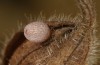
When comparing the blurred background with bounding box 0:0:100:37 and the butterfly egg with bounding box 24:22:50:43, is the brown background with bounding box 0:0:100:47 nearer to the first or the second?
the blurred background with bounding box 0:0:100:37

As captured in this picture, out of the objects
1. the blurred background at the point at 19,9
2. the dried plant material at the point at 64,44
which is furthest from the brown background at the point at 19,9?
the dried plant material at the point at 64,44

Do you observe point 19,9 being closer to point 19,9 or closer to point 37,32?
point 19,9

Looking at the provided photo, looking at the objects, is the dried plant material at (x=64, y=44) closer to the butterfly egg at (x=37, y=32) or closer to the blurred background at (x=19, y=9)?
the butterfly egg at (x=37, y=32)

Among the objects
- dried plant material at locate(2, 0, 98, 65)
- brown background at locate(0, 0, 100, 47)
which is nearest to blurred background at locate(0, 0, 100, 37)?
brown background at locate(0, 0, 100, 47)

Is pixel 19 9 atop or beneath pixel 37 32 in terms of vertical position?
beneath

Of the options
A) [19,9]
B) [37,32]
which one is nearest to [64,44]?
[37,32]

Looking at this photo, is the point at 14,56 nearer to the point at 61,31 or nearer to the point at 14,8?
the point at 61,31
